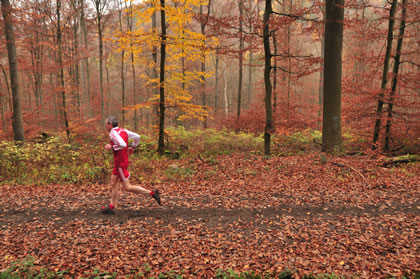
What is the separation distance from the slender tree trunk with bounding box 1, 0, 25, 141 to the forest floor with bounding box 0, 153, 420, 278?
567cm

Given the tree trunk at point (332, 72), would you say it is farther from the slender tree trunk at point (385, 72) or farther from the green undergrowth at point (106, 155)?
the slender tree trunk at point (385, 72)

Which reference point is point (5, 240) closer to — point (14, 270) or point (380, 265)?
point (14, 270)

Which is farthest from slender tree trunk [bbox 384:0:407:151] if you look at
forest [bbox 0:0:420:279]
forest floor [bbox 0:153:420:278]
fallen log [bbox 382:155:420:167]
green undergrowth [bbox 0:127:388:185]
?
forest floor [bbox 0:153:420:278]

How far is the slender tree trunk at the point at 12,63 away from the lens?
35.5 feet

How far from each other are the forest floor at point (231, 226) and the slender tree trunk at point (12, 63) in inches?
223

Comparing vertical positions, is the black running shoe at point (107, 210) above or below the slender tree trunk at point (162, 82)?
below

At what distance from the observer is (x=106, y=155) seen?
1088 cm

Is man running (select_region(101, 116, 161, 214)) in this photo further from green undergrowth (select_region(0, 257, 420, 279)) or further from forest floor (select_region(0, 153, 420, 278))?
green undergrowth (select_region(0, 257, 420, 279))

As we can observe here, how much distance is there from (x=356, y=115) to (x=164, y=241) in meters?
10.7

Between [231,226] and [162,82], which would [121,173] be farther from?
[162,82]

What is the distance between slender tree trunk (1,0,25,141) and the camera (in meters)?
10.8

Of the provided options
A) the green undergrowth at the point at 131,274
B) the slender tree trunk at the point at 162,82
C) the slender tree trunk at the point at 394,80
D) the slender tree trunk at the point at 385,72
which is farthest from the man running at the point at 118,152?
the slender tree trunk at the point at 394,80

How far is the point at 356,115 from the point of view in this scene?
1105 cm

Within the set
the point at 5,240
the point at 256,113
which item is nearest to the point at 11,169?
the point at 5,240
